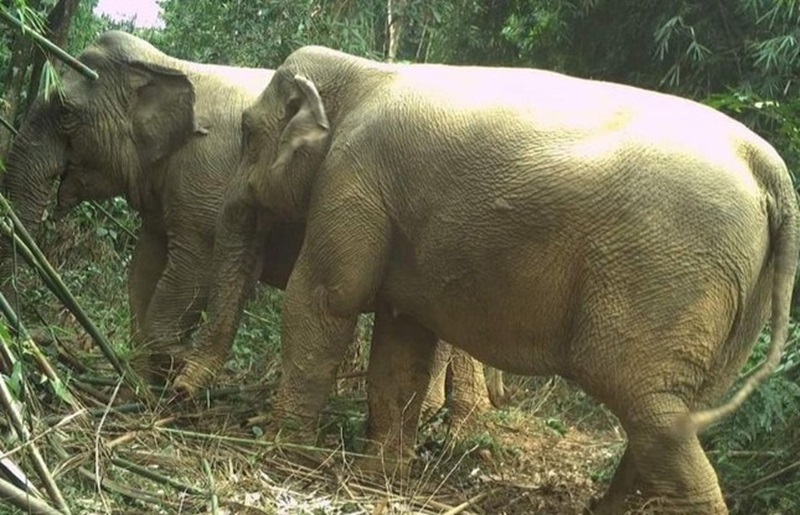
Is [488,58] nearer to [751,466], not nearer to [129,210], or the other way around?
[129,210]

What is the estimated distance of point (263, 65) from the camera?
9.55 metres

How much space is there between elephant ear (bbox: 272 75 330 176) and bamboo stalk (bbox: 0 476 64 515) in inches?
112

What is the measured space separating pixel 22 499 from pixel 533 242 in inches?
91.0

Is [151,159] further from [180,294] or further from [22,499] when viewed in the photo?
[22,499]

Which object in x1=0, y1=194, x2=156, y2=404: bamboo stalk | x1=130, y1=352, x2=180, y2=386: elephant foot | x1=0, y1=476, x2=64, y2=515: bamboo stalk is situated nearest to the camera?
→ x1=0, y1=476, x2=64, y2=515: bamboo stalk

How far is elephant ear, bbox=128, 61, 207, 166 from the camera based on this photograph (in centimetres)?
749

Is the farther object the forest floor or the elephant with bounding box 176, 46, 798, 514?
the elephant with bounding box 176, 46, 798, 514

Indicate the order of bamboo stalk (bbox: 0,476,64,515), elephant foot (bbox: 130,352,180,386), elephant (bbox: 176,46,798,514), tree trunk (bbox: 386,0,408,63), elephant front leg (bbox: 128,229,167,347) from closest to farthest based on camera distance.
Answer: bamboo stalk (bbox: 0,476,64,515)
elephant (bbox: 176,46,798,514)
elephant foot (bbox: 130,352,180,386)
elephant front leg (bbox: 128,229,167,347)
tree trunk (bbox: 386,0,408,63)

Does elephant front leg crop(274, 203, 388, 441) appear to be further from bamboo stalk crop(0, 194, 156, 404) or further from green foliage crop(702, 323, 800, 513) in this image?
green foliage crop(702, 323, 800, 513)

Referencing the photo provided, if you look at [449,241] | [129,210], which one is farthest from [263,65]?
[449,241]

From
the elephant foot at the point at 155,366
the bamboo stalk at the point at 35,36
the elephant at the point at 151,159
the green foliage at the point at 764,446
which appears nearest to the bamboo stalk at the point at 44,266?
the bamboo stalk at the point at 35,36

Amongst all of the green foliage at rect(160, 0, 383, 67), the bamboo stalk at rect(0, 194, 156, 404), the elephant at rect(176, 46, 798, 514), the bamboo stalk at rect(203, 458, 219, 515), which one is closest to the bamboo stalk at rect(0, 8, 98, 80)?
the bamboo stalk at rect(0, 194, 156, 404)

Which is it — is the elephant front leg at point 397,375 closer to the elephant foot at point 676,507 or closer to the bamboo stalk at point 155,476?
the elephant foot at point 676,507

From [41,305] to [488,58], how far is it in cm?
475
